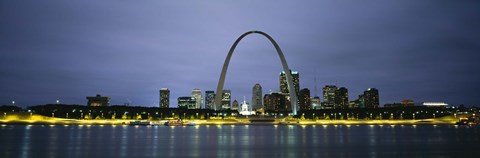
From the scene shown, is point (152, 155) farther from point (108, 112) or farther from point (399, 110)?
point (399, 110)

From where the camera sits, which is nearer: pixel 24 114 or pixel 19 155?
pixel 19 155

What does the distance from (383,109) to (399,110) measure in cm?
655

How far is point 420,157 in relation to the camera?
93.1ft

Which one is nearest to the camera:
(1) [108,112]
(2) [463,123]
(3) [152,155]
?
(3) [152,155]

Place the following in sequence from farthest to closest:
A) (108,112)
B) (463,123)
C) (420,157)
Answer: (108,112), (463,123), (420,157)

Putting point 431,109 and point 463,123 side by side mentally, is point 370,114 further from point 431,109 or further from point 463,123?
point 463,123

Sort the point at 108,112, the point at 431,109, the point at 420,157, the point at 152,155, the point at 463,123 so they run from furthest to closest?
the point at 431,109, the point at 108,112, the point at 463,123, the point at 152,155, the point at 420,157

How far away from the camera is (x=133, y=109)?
180500 millimetres

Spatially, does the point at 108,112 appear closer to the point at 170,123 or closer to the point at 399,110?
the point at 170,123

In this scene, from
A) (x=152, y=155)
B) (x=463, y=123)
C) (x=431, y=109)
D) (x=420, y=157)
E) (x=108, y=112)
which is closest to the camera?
(x=420, y=157)

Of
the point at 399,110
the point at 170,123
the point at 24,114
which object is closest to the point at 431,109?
the point at 399,110

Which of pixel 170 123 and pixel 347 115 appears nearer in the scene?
pixel 170 123

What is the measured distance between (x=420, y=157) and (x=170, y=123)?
369 ft

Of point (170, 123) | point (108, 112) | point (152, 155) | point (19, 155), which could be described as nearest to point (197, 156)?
point (152, 155)
